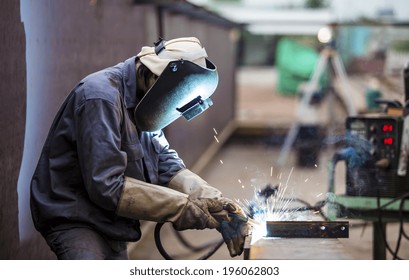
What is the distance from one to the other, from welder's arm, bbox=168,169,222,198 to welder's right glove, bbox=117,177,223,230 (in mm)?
242

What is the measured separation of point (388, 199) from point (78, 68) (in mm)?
1672

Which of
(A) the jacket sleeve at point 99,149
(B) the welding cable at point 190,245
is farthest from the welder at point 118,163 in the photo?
(B) the welding cable at point 190,245

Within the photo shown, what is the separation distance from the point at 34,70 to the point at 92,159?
71 centimetres

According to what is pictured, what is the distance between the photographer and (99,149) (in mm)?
2262

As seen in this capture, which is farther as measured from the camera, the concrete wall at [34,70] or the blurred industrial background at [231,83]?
the blurred industrial background at [231,83]

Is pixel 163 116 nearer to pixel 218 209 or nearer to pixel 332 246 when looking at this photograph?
pixel 218 209

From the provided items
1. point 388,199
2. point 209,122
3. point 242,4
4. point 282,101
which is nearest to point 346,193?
point 388,199

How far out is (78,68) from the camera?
10.7ft

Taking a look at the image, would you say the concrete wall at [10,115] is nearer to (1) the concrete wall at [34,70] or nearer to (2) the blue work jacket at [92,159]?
(1) the concrete wall at [34,70]

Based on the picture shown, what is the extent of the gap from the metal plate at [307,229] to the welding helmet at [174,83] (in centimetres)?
→ 50

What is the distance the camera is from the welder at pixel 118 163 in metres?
2.29

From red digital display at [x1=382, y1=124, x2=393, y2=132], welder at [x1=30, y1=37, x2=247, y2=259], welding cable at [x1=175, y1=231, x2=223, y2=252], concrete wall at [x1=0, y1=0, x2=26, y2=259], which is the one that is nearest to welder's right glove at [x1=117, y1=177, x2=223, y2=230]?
welder at [x1=30, y1=37, x2=247, y2=259]

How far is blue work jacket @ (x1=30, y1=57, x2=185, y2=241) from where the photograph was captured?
7.46 ft

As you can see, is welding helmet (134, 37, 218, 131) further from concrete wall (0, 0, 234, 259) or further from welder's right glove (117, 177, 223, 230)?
concrete wall (0, 0, 234, 259)
